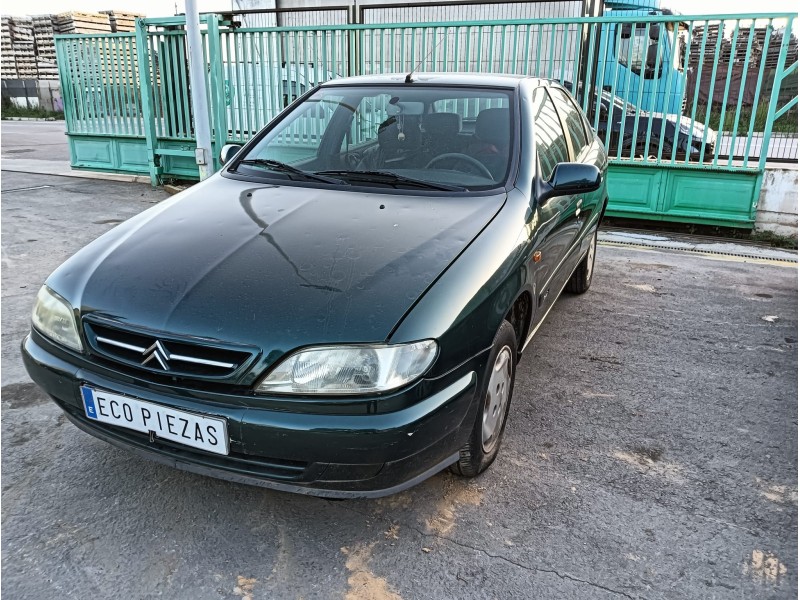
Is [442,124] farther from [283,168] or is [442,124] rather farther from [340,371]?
[340,371]

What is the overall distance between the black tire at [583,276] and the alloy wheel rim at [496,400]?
2218 millimetres

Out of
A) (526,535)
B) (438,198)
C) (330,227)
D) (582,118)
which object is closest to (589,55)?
(582,118)

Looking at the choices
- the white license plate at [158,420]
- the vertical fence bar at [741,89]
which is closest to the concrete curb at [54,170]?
the vertical fence bar at [741,89]

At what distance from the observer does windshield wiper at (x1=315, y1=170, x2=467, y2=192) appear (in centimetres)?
290

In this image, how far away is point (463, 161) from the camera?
3.04 metres

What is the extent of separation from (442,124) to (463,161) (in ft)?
0.89

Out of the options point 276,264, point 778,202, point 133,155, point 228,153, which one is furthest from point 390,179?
point 133,155

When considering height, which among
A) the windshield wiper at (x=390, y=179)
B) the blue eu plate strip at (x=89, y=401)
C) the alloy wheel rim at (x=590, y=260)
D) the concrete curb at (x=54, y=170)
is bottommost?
the concrete curb at (x=54, y=170)

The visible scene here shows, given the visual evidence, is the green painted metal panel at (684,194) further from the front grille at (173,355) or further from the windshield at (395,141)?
the front grille at (173,355)

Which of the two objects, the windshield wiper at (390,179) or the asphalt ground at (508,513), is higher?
the windshield wiper at (390,179)

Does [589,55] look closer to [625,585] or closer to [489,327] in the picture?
[489,327]

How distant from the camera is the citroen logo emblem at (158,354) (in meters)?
1.96

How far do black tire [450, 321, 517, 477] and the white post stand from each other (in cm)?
503

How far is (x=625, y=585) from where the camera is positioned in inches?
79.3
